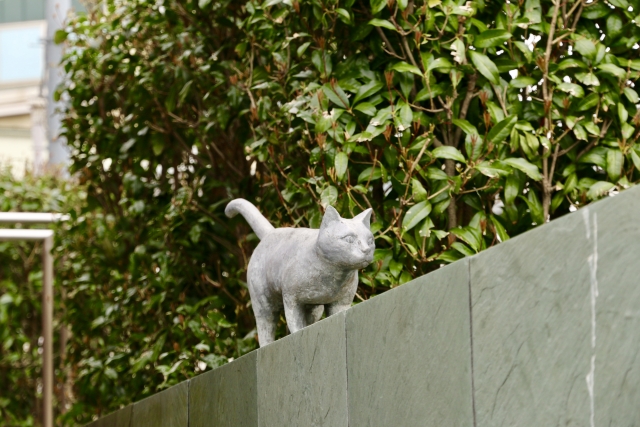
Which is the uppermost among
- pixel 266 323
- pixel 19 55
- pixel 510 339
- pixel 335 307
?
pixel 510 339

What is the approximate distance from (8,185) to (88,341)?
3135mm

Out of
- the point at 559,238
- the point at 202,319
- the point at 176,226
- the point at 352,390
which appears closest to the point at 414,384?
the point at 352,390

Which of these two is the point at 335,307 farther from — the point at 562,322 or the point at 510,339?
the point at 562,322

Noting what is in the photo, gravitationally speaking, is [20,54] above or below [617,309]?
below

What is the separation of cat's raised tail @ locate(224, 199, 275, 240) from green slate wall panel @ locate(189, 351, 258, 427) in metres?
0.45

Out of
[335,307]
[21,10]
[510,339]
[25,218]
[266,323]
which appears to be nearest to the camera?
[510,339]

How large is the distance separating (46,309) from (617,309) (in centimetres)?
682

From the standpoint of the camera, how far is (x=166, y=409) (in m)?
4.57

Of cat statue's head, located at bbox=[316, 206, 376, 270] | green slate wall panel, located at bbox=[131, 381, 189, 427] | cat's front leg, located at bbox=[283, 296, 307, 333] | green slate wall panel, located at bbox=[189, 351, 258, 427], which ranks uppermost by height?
cat statue's head, located at bbox=[316, 206, 376, 270]

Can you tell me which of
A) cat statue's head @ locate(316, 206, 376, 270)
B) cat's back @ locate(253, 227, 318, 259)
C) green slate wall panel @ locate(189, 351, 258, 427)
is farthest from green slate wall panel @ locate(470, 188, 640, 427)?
green slate wall panel @ locate(189, 351, 258, 427)

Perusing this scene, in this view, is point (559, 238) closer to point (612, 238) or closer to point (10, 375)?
point (612, 238)

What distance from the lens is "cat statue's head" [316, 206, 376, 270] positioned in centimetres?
299

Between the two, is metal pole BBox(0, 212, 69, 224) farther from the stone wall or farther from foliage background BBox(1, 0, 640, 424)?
the stone wall

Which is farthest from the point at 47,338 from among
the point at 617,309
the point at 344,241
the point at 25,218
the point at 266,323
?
the point at 617,309
